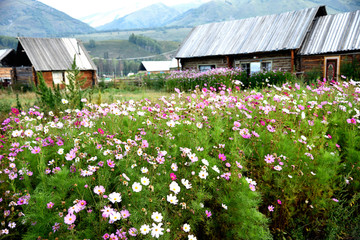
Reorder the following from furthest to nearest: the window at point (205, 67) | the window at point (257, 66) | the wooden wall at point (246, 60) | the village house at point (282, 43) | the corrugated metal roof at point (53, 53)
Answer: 1. the corrugated metal roof at point (53, 53)
2. the window at point (205, 67)
3. the window at point (257, 66)
4. the wooden wall at point (246, 60)
5. the village house at point (282, 43)

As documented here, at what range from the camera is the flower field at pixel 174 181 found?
2076 mm

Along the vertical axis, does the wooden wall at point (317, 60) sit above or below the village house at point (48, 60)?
below

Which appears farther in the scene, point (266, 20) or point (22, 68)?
point (22, 68)

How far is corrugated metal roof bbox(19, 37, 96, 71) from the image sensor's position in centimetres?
2265

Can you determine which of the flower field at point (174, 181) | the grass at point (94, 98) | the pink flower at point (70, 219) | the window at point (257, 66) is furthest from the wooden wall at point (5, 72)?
the pink flower at point (70, 219)

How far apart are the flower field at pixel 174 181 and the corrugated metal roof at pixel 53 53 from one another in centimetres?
2089

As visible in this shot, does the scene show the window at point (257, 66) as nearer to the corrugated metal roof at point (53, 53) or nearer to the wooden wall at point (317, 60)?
the wooden wall at point (317, 60)

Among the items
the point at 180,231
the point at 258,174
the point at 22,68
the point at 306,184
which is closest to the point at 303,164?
the point at 306,184

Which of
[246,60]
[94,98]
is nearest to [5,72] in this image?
[94,98]

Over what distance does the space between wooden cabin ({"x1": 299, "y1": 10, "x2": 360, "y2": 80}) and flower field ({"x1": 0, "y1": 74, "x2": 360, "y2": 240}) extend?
13.4m

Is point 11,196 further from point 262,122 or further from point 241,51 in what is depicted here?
point 241,51

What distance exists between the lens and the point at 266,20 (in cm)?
1916

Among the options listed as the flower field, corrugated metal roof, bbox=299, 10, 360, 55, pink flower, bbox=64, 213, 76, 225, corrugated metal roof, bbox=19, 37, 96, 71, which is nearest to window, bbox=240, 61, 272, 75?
corrugated metal roof, bbox=299, 10, 360, 55

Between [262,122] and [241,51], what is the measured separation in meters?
15.6
